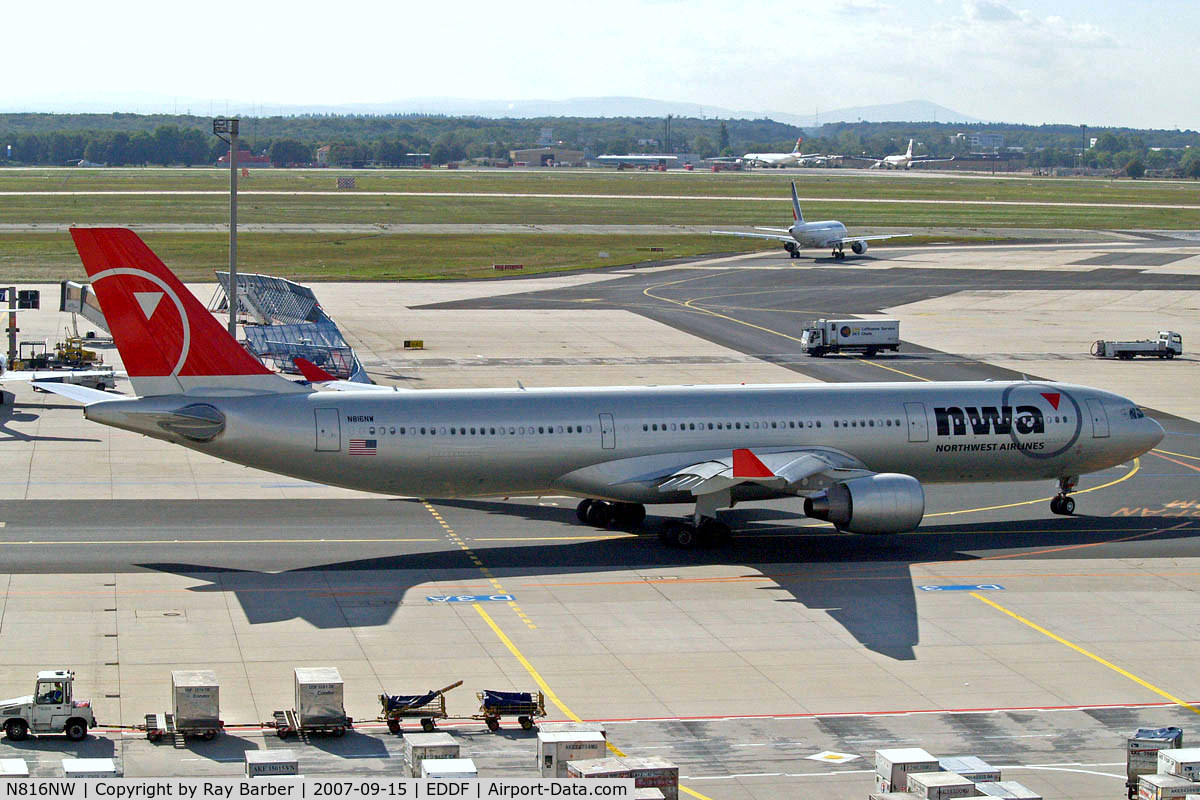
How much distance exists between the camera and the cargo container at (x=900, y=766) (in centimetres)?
2448

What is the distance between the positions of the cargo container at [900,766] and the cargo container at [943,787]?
2.12 feet

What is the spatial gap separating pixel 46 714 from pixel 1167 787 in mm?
19738

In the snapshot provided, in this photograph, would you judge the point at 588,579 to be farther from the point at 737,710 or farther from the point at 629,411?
the point at 737,710

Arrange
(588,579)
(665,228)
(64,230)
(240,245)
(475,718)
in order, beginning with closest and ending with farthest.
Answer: (475,718) → (588,579) → (240,245) → (64,230) → (665,228)

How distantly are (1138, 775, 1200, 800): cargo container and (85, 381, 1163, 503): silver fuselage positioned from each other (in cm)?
2122

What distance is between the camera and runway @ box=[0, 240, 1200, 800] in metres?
29.1

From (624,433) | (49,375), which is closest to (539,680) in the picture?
(624,433)

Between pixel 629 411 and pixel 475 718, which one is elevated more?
pixel 629 411

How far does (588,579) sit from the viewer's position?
136 feet

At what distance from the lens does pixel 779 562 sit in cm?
4391

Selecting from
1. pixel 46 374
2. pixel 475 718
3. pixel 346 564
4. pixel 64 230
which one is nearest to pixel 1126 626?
pixel 475 718

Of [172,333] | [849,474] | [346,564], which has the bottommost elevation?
[346,564]

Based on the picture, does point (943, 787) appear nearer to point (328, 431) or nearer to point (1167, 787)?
point (1167, 787)

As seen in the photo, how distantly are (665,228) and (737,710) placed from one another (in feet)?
508
